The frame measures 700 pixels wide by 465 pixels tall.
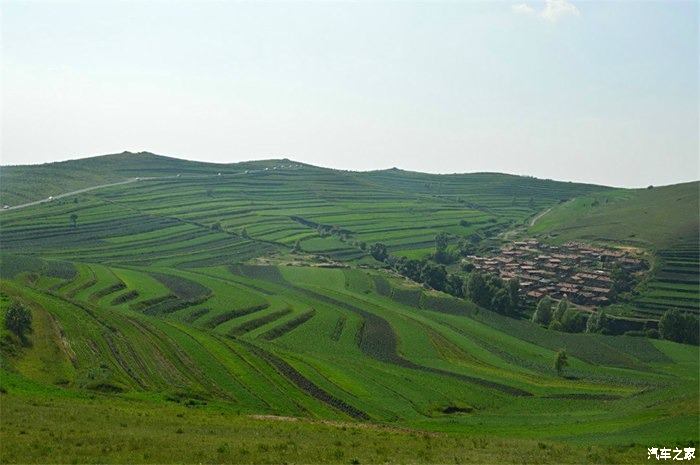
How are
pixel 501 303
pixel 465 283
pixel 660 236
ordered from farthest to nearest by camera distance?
pixel 660 236 → pixel 465 283 → pixel 501 303

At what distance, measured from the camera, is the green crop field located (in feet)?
98.9

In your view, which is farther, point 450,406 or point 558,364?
point 558,364

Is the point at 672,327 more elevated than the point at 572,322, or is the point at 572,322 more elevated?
the point at 572,322

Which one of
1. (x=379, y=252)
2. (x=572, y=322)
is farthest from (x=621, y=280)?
(x=379, y=252)

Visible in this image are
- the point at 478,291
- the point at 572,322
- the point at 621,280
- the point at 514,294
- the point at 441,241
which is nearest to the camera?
the point at 572,322

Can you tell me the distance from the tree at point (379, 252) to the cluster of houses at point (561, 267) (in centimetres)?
1938

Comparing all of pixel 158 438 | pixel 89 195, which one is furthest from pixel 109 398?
pixel 89 195

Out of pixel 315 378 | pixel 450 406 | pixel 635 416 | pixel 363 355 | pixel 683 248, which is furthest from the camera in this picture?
pixel 683 248

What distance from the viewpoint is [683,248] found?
140 meters

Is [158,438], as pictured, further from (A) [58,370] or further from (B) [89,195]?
(B) [89,195]

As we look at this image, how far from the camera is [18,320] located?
180 feet

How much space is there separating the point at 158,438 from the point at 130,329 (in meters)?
39.8

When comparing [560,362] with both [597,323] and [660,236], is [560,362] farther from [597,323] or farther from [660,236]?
[660,236]

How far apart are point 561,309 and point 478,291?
553 inches
